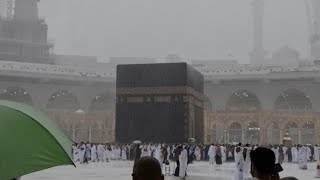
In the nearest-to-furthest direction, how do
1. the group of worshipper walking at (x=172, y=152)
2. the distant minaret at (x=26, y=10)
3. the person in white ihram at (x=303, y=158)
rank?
1. the person in white ihram at (x=303, y=158)
2. the group of worshipper walking at (x=172, y=152)
3. the distant minaret at (x=26, y=10)

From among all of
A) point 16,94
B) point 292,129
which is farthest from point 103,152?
point 16,94

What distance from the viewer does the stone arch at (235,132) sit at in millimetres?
31469

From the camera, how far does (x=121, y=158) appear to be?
22.1 meters

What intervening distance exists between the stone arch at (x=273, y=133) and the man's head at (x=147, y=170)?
29.7 meters

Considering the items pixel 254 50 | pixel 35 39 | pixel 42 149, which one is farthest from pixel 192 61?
pixel 42 149

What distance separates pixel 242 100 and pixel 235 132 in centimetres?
375

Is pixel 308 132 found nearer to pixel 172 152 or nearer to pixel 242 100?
pixel 242 100

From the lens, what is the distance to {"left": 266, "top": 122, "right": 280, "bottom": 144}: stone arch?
101ft

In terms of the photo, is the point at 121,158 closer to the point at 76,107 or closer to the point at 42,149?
the point at 76,107

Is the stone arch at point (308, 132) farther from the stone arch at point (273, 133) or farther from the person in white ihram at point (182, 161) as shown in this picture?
the person in white ihram at point (182, 161)

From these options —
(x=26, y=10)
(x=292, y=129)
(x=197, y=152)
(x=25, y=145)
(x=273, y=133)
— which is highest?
(x=26, y=10)

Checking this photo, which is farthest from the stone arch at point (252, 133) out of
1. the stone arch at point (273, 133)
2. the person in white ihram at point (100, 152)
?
the person in white ihram at point (100, 152)

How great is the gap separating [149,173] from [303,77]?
98.1ft

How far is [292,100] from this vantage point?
33.5m
